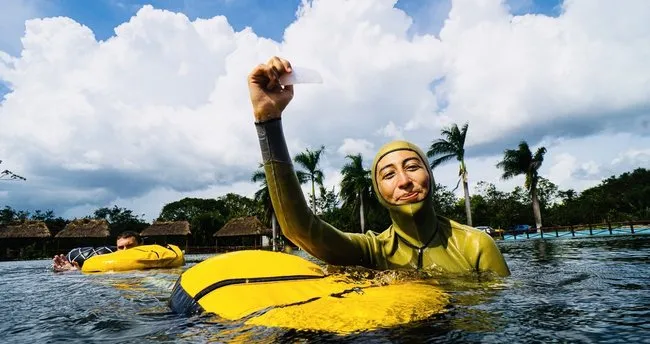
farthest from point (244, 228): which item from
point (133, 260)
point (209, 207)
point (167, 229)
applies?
point (209, 207)

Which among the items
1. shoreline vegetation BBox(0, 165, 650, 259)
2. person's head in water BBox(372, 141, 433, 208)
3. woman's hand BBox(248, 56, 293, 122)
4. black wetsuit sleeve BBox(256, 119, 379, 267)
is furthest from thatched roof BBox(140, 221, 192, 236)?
woman's hand BBox(248, 56, 293, 122)

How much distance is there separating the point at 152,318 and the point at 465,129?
99.2 feet

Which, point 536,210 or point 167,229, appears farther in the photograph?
point 167,229

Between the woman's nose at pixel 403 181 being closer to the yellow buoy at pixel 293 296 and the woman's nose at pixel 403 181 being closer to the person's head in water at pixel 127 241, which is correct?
the yellow buoy at pixel 293 296

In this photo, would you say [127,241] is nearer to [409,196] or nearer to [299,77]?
[409,196]

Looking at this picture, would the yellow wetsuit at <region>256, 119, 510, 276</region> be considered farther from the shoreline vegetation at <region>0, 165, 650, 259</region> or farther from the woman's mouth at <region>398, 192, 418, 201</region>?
the shoreline vegetation at <region>0, 165, 650, 259</region>

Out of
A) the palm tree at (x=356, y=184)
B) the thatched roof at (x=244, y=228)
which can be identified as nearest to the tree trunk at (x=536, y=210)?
the palm tree at (x=356, y=184)

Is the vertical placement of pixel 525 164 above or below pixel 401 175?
above

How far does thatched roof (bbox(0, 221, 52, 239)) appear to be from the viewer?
116 feet

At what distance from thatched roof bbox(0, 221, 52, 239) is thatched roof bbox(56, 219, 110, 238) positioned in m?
1.27

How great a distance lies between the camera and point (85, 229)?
1458 inches

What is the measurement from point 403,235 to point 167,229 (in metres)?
40.1

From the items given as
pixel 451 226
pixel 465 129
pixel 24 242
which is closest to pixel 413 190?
pixel 451 226

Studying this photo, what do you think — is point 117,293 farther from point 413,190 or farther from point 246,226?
point 246,226
